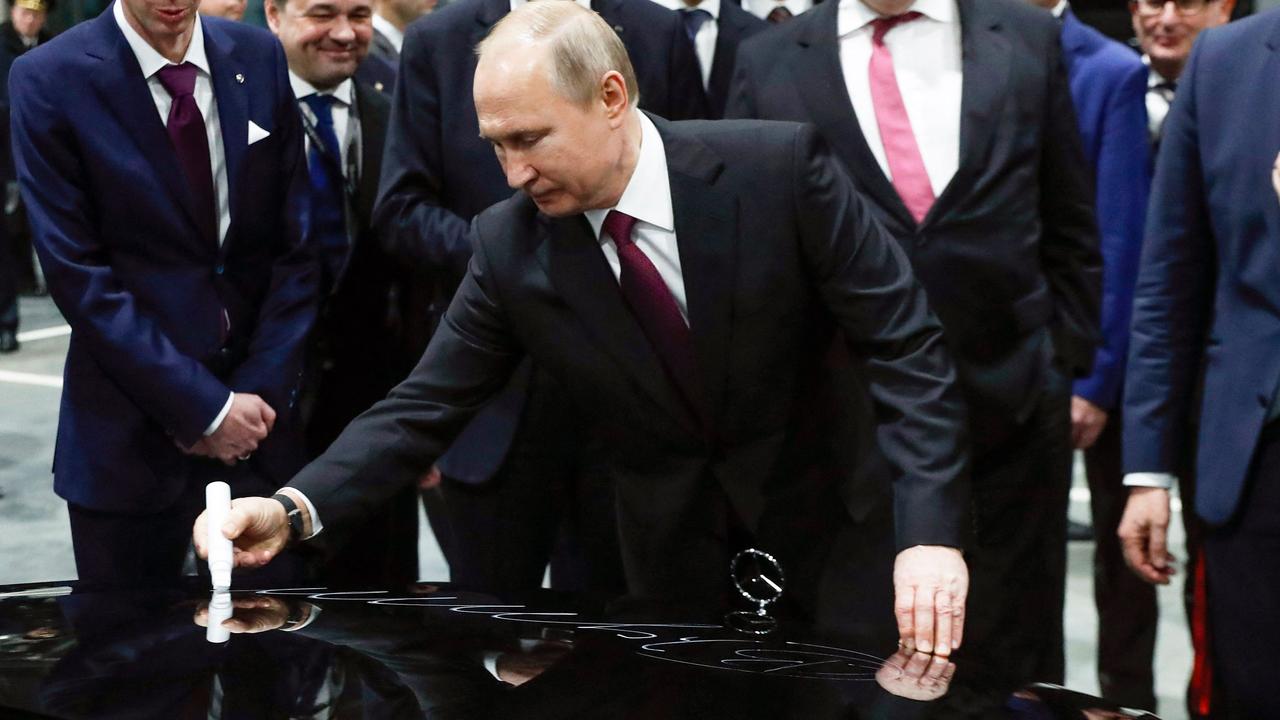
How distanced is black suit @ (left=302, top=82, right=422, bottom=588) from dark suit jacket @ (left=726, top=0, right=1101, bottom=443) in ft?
2.57

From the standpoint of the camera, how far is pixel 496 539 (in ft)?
9.68

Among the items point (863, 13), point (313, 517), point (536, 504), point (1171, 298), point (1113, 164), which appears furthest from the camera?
point (1113, 164)

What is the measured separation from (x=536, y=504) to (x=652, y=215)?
3.05ft

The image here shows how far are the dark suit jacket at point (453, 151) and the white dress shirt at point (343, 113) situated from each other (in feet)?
0.94

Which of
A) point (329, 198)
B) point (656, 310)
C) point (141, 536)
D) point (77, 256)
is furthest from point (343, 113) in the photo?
point (656, 310)

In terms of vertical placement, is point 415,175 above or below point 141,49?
below

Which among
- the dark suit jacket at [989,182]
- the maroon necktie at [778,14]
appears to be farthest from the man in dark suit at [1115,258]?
the maroon necktie at [778,14]

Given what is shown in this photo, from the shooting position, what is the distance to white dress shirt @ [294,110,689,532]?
7.02 ft

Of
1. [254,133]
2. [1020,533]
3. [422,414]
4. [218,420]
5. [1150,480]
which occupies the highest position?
[254,133]

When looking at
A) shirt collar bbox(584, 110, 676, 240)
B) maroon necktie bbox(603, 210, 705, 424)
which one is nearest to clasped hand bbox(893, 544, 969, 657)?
maroon necktie bbox(603, 210, 705, 424)

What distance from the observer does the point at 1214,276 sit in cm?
238

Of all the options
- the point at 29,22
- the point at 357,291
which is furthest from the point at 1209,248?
the point at 29,22

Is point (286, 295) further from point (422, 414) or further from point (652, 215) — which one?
point (652, 215)

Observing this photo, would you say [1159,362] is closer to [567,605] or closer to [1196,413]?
[1196,413]
